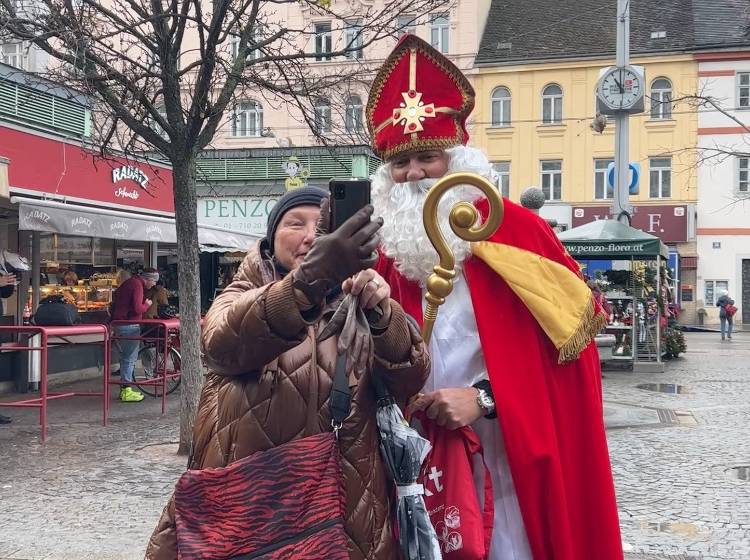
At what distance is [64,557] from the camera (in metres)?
4.46

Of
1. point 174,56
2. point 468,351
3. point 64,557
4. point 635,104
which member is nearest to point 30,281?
point 174,56

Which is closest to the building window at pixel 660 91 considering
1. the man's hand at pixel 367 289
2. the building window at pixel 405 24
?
the building window at pixel 405 24

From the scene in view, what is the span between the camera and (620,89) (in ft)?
42.5

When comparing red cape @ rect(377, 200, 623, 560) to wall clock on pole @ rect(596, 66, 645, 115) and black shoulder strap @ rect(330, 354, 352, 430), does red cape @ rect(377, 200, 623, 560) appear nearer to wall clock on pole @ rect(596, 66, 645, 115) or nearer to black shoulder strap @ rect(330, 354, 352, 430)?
black shoulder strap @ rect(330, 354, 352, 430)

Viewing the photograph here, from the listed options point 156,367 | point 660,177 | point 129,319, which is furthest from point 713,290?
point 129,319

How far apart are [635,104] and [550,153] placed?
19.0 m

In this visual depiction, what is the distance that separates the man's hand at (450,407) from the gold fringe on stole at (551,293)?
0.28 meters

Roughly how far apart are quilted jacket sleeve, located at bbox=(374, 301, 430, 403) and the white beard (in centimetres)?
50

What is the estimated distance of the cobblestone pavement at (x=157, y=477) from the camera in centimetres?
476

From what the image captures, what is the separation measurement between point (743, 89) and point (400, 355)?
31.8 m

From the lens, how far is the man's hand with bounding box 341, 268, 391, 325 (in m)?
1.67

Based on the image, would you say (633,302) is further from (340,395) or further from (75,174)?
(340,395)

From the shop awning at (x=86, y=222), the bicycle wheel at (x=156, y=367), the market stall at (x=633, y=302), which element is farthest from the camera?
the market stall at (x=633, y=302)

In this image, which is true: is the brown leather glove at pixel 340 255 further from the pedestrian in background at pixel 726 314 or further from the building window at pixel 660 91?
the building window at pixel 660 91
